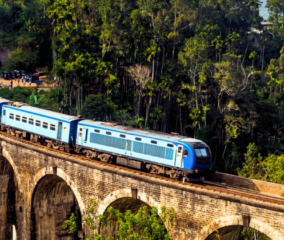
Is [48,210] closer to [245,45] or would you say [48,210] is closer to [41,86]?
[41,86]

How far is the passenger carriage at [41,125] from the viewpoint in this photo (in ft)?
111

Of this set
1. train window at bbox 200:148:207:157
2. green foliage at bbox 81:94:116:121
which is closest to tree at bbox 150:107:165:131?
green foliage at bbox 81:94:116:121

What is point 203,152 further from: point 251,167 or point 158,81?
point 158,81

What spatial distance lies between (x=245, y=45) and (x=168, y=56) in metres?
30.4

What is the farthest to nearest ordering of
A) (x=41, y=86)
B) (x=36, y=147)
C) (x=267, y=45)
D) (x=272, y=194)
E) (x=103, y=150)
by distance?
1. (x=267, y=45)
2. (x=41, y=86)
3. (x=36, y=147)
4. (x=103, y=150)
5. (x=272, y=194)

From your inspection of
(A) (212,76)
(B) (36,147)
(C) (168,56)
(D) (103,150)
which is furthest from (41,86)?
(D) (103,150)

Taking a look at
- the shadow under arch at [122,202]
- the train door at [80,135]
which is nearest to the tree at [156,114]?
the train door at [80,135]

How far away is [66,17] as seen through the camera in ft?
177

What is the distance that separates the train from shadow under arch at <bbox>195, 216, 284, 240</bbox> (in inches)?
161

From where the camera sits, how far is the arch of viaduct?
21297mm

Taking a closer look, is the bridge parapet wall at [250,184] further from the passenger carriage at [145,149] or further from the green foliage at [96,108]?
the green foliage at [96,108]

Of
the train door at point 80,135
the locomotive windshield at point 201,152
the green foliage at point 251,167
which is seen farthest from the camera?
the green foliage at point 251,167

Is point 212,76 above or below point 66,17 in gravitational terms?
below

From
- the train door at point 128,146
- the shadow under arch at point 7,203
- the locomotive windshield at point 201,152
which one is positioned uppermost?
the locomotive windshield at point 201,152
